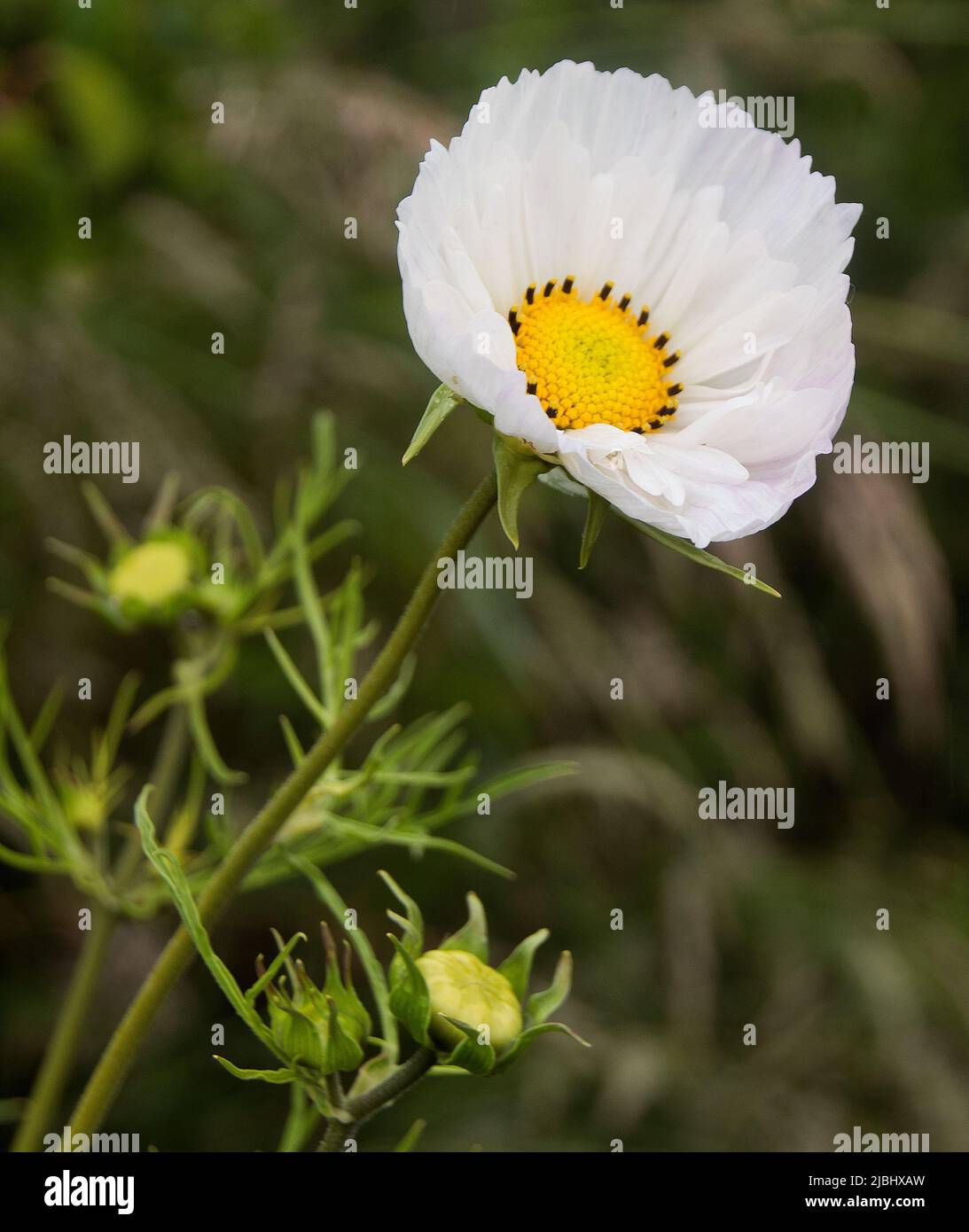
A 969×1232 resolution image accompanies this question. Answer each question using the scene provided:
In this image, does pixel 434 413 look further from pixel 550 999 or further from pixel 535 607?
pixel 535 607

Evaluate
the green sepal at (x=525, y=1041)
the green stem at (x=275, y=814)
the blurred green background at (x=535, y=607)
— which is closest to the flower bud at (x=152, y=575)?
the green stem at (x=275, y=814)

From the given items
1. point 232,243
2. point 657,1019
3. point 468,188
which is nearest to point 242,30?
point 232,243

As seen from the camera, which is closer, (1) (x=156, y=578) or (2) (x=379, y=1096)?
(2) (x=379, y=1096)

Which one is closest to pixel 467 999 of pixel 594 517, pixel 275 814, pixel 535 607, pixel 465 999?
pixel 465 999

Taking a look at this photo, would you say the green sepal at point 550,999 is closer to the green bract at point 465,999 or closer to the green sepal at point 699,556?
the green bract at point 465,999

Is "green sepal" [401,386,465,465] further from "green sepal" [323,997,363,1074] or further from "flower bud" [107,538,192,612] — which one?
"flower bud" [107,538,192,612]

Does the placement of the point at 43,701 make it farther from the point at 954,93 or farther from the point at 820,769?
the point at 954,93

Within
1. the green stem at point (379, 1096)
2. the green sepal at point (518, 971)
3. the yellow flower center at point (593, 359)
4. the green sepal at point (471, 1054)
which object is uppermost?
the yellow flower center at point (593, 359)
